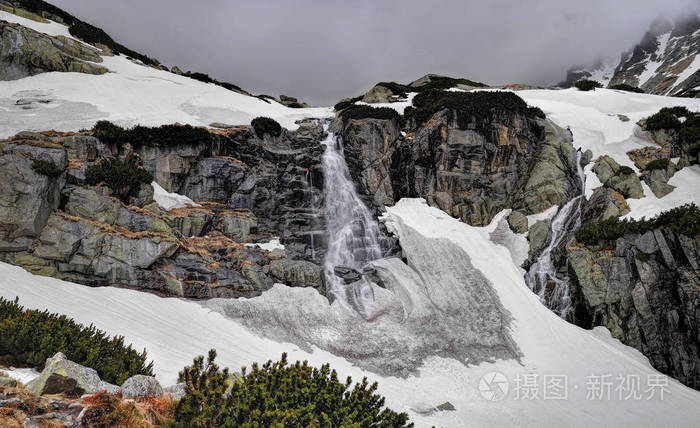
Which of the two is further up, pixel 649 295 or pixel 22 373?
pixel 649 295

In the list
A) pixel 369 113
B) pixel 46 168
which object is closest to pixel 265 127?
pixel 369 113

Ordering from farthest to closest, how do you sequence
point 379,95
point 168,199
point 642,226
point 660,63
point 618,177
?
point 660,63 → point 379,95 → point 618,177 → point 168,199 → point 642,226

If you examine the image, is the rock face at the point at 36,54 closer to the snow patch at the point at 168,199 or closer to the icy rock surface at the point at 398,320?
the snow patch at the point at 168,199

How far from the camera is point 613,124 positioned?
1117 inches

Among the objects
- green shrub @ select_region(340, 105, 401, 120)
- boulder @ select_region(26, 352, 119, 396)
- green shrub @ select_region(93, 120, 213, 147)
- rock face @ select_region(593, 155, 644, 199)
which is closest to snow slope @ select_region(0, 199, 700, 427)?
boulder @ select_region(26, 352, 119, 396)

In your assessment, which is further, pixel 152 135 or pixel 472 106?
pixel 472 106

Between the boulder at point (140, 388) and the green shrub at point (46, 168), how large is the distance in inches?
593

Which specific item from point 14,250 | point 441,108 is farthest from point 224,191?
point 441,108

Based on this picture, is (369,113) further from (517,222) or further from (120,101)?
(120,101)

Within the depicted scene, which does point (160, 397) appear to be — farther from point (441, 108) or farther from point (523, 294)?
point (441, 108)

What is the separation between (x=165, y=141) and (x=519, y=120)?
2985cm

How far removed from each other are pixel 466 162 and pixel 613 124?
13.2 m

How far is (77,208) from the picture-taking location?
16188 millimetres

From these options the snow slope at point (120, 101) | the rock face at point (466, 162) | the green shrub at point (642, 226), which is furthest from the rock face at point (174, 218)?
the green shrub at point (642, 226)
